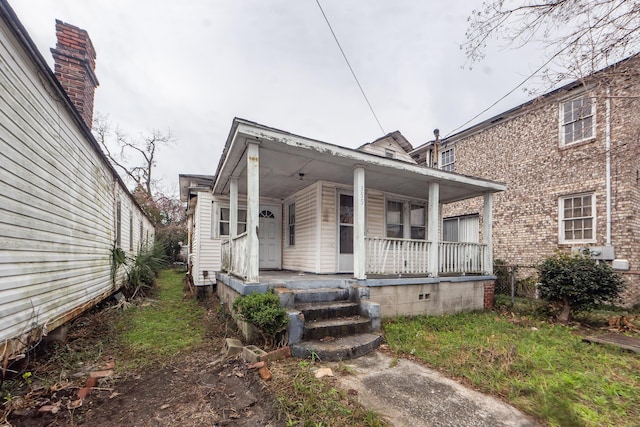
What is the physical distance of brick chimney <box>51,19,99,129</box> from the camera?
539 cm

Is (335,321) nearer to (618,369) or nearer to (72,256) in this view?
(618,369)

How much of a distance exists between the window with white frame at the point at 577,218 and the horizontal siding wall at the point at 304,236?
7.81 m

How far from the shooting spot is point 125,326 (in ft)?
16.6

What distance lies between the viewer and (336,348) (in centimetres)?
361

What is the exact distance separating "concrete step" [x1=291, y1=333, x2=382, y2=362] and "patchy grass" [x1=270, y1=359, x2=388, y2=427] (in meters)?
0.38

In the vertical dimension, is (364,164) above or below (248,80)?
below

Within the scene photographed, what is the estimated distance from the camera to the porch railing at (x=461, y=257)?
6547 millimetres

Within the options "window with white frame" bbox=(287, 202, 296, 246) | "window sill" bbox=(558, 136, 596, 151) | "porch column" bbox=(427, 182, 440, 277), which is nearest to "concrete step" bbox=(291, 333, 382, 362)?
"porch column" bbox=(427, 182, 440, 277)

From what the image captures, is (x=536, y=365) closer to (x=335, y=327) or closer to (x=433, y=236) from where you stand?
(x=335, y=327)

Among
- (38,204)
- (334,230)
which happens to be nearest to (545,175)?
(334,230)

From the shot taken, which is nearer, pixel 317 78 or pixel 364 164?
pixel 364 164

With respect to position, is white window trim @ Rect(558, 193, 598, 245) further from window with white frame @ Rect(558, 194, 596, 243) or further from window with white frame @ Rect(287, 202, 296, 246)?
window with white frame @ Rect(287, 202, 296, 246)

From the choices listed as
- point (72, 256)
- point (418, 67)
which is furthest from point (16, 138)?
point (418, 67)

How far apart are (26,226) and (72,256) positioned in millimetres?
1575
